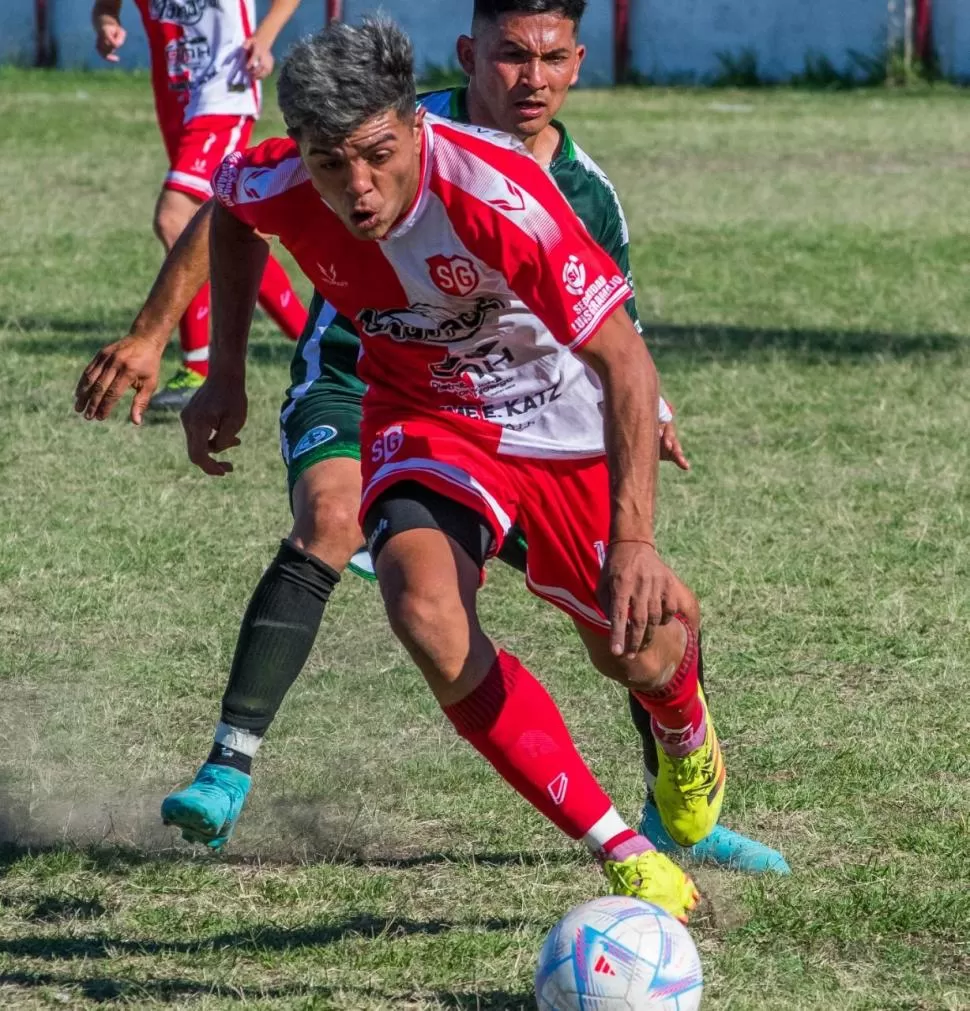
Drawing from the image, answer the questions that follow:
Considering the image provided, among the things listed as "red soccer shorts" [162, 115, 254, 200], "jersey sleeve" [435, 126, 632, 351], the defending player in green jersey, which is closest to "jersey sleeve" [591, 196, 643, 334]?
the defending player in green jersey

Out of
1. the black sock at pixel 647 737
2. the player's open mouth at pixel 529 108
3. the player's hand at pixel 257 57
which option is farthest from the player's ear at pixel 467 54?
the player's hand at pixel 257 57

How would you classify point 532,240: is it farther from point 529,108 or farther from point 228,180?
point 529,108

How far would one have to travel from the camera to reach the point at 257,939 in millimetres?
3725

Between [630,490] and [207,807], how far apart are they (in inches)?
41.4

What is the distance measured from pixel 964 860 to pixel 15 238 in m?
10.1

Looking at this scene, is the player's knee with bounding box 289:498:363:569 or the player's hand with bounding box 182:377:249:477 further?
the player's hand with bounding box 182:377:249:477

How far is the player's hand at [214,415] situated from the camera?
4.31 m

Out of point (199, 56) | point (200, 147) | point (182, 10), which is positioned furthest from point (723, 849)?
point (182, 10)

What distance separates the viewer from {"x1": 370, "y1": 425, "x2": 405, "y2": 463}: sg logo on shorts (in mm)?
3961

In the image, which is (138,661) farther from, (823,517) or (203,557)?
(823,517)

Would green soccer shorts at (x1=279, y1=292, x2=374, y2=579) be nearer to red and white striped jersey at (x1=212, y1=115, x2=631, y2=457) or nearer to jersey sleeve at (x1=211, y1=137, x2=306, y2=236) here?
red and white striped jersey at (x1=212, y1=115, x2=631, y2=457)

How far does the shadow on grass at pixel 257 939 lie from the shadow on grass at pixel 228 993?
132 millimetres

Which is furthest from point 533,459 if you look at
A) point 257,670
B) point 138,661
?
point 138,661

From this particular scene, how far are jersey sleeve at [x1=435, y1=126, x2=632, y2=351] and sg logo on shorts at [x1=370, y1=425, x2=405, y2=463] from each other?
0.47 m
